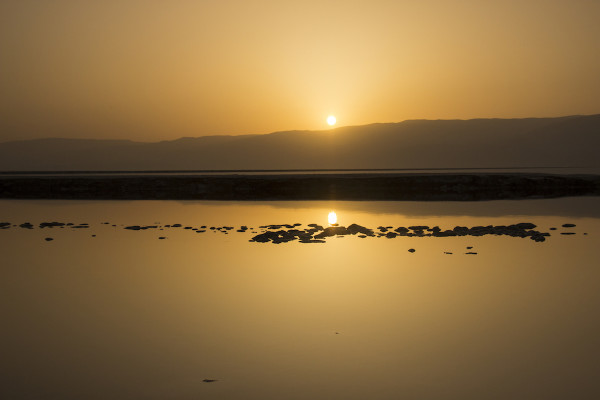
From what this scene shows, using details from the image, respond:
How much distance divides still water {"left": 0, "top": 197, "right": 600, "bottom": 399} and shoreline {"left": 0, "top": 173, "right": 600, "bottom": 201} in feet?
59.0

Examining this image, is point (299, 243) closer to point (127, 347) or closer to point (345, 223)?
point (345, 223)

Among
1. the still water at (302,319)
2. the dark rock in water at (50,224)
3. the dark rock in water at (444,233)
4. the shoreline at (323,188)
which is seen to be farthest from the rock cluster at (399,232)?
the shoreline at (323,188)

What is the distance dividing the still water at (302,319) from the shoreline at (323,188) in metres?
18.0

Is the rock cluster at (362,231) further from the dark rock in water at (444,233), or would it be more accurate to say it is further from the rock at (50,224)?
the rock at (50,224)

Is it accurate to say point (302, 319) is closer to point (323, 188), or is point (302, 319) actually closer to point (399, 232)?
point (399, 232)

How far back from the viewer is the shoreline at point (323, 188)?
34.1 meters

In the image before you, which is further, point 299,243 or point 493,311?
point 299,243

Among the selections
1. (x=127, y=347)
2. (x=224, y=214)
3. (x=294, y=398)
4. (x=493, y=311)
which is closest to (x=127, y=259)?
(x=127, y=347)

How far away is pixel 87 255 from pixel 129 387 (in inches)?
351

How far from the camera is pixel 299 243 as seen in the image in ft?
51.4

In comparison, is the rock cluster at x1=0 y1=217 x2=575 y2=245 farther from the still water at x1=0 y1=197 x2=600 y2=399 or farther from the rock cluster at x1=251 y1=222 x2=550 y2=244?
the still water at x1=0 y1=197 x2=600 y2=399

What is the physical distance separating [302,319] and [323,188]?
97.7 feet

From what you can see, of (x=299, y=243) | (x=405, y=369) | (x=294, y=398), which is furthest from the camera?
(x=299, y=243)

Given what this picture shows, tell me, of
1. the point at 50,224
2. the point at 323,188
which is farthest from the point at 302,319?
the point at 323,188
